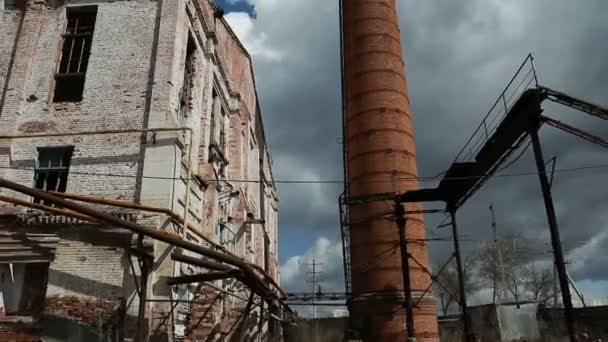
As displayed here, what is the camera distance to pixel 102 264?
353 inches

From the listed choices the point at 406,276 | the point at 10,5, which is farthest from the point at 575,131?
the point at 10,5

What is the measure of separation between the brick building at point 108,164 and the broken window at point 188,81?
33 mm

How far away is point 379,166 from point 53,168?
35.9 ft

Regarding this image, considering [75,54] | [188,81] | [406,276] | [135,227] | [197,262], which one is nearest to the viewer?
[135,227]

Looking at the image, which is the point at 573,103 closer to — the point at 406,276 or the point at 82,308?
the point at 406,276

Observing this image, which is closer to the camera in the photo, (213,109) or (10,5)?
(10,5)

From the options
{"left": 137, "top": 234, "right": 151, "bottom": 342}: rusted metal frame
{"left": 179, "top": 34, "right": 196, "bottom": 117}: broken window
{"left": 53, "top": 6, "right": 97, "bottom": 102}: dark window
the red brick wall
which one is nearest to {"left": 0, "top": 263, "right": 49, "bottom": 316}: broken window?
the red brick wall

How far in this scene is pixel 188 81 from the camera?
1247 cm

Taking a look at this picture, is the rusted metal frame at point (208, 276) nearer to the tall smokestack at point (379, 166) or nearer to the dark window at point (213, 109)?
the dark window at point (213, 109)

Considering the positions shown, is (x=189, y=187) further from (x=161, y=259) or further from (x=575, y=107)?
(x=575, y=107)

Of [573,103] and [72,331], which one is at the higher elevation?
[573,103]

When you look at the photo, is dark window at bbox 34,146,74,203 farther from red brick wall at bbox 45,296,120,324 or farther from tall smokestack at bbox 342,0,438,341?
tall smokestack at bbox 342,0,438,341

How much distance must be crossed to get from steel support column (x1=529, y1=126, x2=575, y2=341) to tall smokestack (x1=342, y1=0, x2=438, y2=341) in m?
6.78

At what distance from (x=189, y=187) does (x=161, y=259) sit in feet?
6.86
